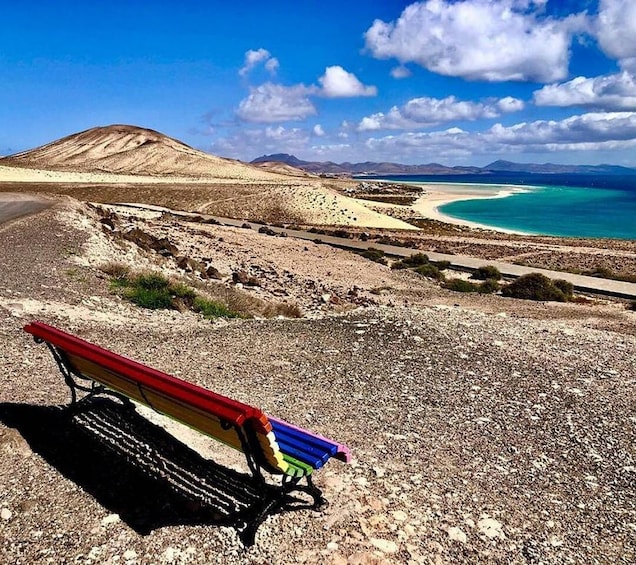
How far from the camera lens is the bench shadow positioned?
4277 mm

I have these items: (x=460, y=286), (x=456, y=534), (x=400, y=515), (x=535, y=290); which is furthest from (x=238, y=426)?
(x=460, y=286)

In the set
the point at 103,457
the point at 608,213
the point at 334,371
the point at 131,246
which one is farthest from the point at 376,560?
Answer: the point at 608,213

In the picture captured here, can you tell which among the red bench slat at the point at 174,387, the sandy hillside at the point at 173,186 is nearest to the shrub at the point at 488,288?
the red bench slat at the point at 174,387

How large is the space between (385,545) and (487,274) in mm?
20050

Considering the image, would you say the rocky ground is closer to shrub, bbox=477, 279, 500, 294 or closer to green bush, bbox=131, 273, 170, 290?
green bush, bbox=131, 273, 170, 290

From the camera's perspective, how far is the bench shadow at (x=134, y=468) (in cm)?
428

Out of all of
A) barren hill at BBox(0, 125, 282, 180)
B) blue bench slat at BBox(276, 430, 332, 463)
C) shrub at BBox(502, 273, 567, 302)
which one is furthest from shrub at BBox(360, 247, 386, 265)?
barren hill at BBox(0, 125, 282, 180)

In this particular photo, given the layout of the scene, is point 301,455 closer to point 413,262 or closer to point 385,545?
point 385,545

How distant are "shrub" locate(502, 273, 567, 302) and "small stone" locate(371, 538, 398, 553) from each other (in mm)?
14953

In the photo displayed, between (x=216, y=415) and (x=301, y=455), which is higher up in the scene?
(x=216, y=415)

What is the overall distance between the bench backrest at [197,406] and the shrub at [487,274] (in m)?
19.9

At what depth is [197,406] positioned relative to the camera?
3.71 metres

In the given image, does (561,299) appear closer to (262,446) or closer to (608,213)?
(262,446)

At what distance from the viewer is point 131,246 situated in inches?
682
